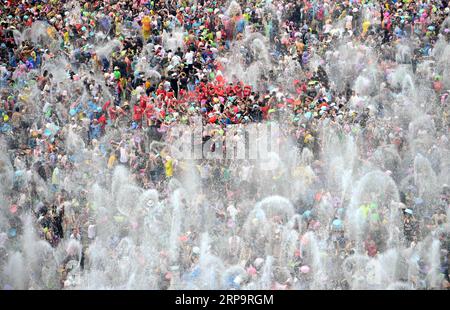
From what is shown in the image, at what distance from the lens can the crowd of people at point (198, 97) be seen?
19.5m

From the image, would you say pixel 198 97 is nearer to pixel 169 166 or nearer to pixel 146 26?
pixel 169 166

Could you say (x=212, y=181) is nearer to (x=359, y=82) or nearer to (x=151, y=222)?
(x=151, y=222)

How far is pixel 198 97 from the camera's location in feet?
73.2

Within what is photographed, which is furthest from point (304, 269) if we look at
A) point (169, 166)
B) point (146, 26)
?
point (146, 26)

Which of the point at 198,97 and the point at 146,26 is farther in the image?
the point at 146,26

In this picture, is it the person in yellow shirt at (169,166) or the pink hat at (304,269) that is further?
the person in yellow shirt at (169,166)

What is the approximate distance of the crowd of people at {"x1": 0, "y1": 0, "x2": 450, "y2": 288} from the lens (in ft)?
63.9

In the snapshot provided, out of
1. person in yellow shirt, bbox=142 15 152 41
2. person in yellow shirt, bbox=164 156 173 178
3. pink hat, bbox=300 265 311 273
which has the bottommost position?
pink hat, bbox=300 265 311 273

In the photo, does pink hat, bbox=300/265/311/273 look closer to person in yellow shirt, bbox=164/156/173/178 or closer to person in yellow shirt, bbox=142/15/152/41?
person in yellow shirt, bbox=164/156/173/178

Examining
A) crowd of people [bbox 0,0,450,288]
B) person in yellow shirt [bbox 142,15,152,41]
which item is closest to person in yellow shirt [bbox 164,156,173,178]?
crowd of people [bbox 0,0,450,288]

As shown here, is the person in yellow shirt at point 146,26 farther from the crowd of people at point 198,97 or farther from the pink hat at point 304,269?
the pink hat at point 304,269

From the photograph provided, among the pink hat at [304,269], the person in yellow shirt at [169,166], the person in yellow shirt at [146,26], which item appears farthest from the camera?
the person in yellow shirt at [146,26]

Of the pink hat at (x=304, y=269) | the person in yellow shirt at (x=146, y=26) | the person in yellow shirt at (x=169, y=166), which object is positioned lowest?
the pink hat at (x=304, y=269)

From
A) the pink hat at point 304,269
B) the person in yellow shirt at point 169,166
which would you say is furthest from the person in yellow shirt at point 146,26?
the pink hat at point 304,269
